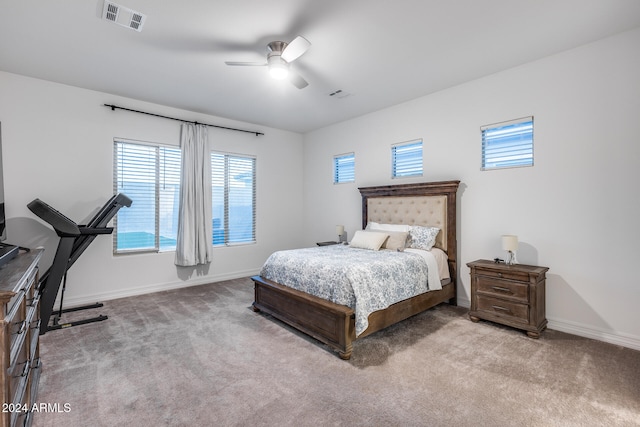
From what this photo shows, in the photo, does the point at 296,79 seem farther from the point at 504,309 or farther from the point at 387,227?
the point at 504,309

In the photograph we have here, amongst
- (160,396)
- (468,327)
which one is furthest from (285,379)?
(468,327)

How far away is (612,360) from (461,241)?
1867 mm

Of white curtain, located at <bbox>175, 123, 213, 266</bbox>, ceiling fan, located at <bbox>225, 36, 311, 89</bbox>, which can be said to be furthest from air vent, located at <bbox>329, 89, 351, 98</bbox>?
white curtain, located at <bbox>175, 123, 213, 266</bbox>

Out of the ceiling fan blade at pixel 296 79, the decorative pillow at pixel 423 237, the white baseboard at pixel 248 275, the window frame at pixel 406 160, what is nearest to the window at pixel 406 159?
the window frame at pixel 406 160

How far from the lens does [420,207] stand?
14.5ft

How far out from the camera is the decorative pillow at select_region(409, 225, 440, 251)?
4055 mm

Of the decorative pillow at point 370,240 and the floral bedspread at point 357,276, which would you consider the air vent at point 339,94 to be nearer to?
the decorative pillow at point 370,240

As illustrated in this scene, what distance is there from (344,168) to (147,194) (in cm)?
353

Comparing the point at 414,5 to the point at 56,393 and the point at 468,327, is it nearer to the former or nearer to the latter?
the point at 468,327

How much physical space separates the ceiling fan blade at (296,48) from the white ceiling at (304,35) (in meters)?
0.23

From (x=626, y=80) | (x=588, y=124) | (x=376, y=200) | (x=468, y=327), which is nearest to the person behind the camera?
(x=626, y=80)

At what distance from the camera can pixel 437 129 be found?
172 inches

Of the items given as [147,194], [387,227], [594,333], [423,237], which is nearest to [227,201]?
[147,194]

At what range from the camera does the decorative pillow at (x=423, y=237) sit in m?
4.05
